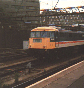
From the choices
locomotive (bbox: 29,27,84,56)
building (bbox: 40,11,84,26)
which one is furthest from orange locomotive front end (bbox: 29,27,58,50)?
building (bbox: 40,11,84,26)

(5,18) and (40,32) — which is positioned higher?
(5,18)

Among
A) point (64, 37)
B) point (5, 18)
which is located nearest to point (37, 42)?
point (64, 37)

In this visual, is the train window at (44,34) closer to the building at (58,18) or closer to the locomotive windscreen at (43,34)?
the locomotive windscreen at (43,34)

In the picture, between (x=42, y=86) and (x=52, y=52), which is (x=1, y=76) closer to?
(x=42, y=86)

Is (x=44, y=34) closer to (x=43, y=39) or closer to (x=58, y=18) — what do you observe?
(x=43, y=39)

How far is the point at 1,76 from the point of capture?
9.59 meters

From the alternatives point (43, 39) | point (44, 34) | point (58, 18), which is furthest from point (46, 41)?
point (58, 18)

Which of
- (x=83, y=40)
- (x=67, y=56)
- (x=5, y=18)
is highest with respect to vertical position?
(x=5, y=18)

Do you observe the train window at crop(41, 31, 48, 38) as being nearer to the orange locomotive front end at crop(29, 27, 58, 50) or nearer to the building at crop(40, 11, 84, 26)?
the orange locomotive front end at crop(29, 27, 58, 50)

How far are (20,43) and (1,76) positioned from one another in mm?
22371

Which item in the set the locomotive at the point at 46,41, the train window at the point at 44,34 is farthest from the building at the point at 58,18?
the train window at the point at 44,34

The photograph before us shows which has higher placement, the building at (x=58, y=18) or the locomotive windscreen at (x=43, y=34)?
the building at (x=58, y=18)

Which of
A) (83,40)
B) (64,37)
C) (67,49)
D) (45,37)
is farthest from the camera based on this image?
(83,40)

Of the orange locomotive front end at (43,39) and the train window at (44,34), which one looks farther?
the train window at (44,34)
